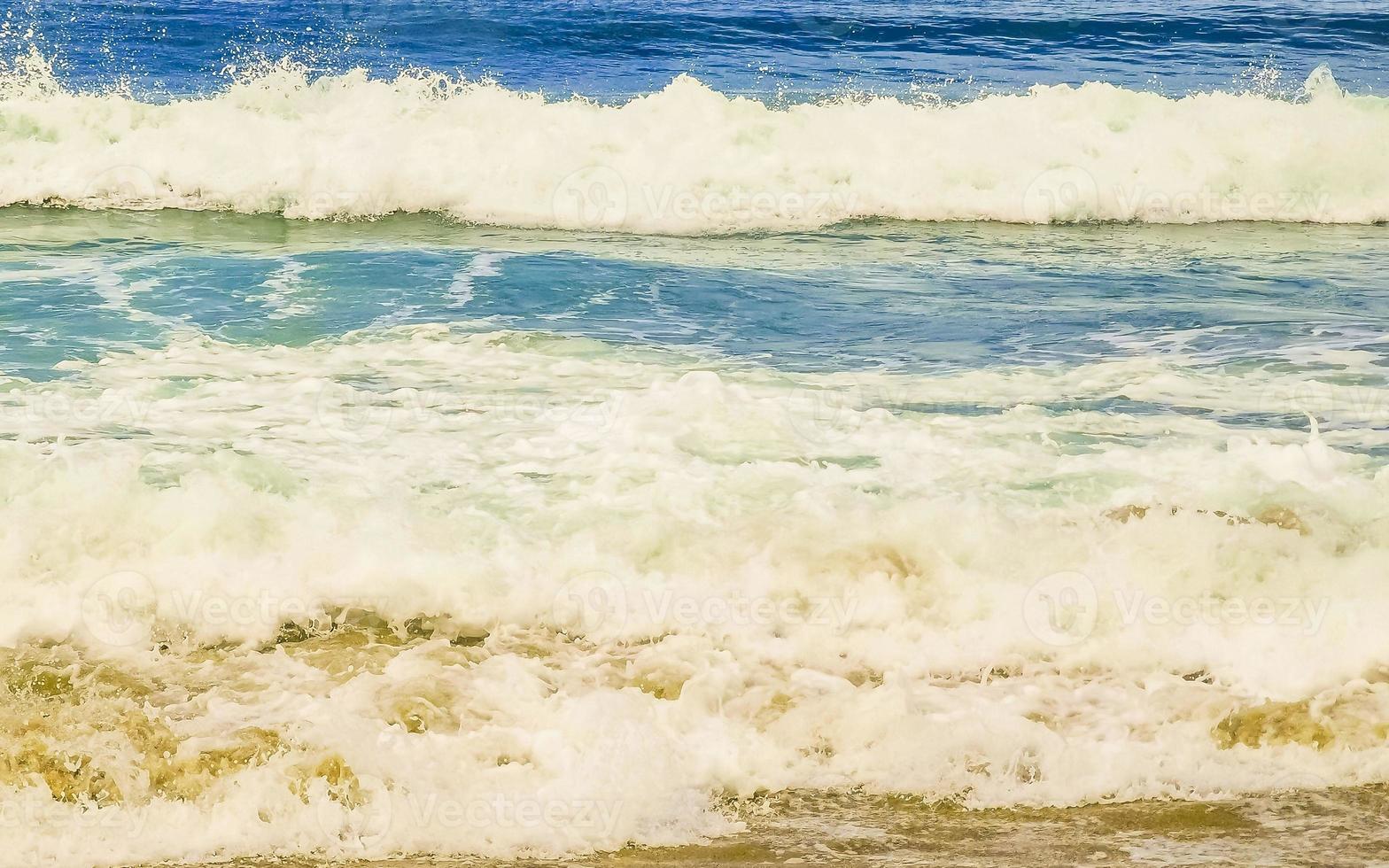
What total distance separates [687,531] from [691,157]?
9304mm

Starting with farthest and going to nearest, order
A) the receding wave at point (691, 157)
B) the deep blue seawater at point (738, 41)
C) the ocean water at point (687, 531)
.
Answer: the deep blue seawater at point (738, 41) → the receding wave at point (691, 157) → the ocean water at point (687, 531)

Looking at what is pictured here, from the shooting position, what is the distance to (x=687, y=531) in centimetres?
473

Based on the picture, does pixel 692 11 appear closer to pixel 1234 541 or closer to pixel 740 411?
pixel 740 411

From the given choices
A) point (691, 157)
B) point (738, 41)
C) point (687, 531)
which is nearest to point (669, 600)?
point (687, 531)

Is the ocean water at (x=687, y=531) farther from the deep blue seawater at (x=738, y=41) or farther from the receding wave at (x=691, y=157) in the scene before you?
the deep blue seawater at (x=738, y=41)

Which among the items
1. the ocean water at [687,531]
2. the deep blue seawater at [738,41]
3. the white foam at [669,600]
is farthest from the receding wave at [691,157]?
the white foam at [669,600]

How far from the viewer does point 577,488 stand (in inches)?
205

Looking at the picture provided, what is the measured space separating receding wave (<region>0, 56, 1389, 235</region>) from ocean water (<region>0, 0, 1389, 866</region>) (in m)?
0.17

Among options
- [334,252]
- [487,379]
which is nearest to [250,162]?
[334,252]

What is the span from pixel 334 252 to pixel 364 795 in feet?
26.0

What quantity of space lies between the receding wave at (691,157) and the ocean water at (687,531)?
17cm

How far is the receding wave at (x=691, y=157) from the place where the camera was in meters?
12.7

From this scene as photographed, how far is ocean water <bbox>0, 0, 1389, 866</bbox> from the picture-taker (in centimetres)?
339

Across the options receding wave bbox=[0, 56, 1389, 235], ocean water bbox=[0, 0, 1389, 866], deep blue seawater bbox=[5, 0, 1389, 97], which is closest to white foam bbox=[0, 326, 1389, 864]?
ocean water bbox=[0, 0, 1389, 866]
